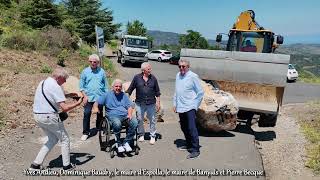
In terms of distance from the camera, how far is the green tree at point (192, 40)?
2286 inches

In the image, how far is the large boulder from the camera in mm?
10172

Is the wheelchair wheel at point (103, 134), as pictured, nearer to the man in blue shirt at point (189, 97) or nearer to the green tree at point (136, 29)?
the man in blue shirt at point (189, 97)

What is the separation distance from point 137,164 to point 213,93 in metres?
3.32

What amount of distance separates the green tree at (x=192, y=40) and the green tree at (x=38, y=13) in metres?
33.6

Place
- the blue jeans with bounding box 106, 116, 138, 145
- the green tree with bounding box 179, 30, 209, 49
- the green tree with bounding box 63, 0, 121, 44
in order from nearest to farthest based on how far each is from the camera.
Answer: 1. the blue jeans with bounding box 106, 116, 138, 145
2. the green tree with bounding box 63, 0, 121, 44
3. the green tree with bounding box 179, 30, 209, 49

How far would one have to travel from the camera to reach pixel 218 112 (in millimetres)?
10164

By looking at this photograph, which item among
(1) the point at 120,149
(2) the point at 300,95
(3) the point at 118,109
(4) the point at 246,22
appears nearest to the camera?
(3) the point at 118,109

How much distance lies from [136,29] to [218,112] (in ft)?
163

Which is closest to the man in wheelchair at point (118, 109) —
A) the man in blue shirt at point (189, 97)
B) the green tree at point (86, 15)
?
the man in blue shirt at point (189, 97)

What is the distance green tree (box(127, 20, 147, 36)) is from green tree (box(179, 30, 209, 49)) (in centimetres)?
534

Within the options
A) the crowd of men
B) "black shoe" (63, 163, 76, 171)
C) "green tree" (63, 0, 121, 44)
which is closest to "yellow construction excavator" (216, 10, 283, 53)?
the crowd of men

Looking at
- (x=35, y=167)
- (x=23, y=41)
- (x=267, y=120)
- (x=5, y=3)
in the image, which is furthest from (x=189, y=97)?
(x=5, y=3)

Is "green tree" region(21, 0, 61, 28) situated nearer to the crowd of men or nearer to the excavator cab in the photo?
the excavator cab

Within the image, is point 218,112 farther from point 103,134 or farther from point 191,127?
point 103,134
